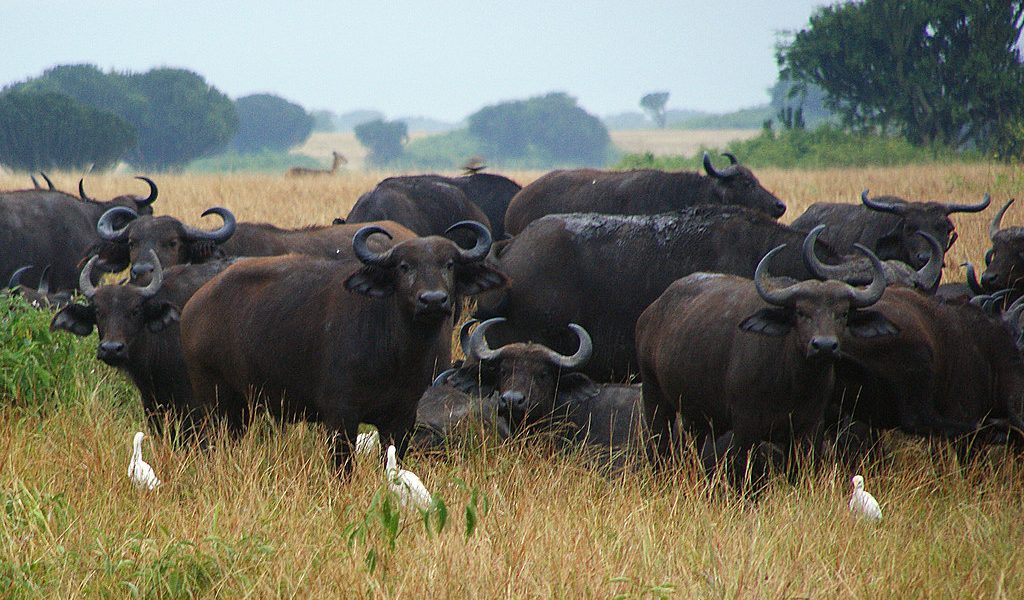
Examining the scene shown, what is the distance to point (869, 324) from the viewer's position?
18.5 ft

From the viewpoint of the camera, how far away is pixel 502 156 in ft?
363

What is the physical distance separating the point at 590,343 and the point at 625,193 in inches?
165

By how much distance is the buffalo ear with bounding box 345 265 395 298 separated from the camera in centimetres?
604

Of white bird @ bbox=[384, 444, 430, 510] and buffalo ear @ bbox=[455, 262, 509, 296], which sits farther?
buffalo ear @ bbox=[455, 262, 509, 296]

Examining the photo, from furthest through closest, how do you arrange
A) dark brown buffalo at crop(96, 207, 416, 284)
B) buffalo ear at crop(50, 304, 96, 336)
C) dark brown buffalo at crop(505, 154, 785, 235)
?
1. dark brown buffalo at crop(505, 154, 785, 235)
2. dark brown buffalo at crop(96, 207, 416, 284)
3. buffalo ear at crop(50, 304, 96, 336)

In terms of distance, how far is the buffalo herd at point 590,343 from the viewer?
5.88 metres

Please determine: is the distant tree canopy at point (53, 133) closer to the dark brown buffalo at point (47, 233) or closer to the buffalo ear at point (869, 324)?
the dark brown buffalo at point (47, 233)

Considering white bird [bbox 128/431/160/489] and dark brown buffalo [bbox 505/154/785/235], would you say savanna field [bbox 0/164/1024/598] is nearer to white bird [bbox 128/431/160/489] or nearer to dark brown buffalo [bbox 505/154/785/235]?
white bird [bbox 128/431/160/489]

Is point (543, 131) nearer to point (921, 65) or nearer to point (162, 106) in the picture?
point (162, 106)

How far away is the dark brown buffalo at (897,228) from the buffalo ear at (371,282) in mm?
5636

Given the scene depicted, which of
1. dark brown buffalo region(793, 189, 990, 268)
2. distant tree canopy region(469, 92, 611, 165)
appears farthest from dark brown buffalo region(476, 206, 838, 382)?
distant tree canopy region(469, 92, 611, 165)

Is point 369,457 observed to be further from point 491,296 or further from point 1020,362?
point 1020,362

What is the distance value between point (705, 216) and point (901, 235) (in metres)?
3.44

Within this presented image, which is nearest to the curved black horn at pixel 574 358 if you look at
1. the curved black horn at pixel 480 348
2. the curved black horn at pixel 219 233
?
the curved black horn at pixel 480 348
